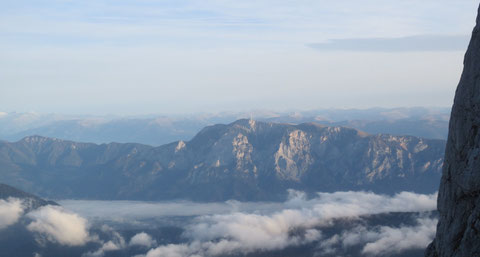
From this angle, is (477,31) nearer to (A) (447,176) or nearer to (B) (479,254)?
(A) (447,176)

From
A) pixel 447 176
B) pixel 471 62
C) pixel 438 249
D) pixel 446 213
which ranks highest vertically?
pixel 471 62

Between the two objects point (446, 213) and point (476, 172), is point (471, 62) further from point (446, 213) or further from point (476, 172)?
point (446, 213)

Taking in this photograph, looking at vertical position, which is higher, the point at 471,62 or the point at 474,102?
the point at 471,62

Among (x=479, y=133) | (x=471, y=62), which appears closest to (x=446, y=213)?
(x=479, y=133)

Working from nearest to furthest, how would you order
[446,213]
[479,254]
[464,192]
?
[479,254]
[464,192]
[446,213]

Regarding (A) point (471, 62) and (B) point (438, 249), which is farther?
(B) point (438, 249)

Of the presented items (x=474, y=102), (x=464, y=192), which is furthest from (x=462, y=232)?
(x=474, y=102)

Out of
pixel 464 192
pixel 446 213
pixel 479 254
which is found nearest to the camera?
pixel 479 254
